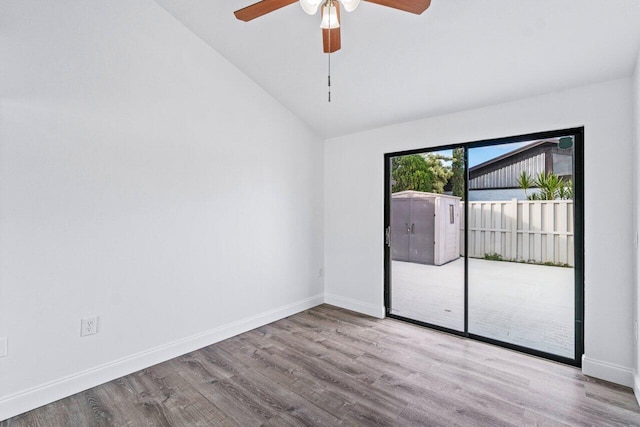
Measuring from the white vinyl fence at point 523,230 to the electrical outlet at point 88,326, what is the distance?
3.26 m

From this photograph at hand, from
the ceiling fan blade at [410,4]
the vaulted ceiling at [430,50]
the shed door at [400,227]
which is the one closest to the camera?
the ceiling fan blade at [410,4]

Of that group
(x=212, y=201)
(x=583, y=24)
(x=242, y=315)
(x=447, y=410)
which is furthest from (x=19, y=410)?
(x=583, y=24)

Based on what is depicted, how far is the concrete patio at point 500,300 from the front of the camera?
2719mm

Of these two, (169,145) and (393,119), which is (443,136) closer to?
(393,119)

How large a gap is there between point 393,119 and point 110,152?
2.71 metres

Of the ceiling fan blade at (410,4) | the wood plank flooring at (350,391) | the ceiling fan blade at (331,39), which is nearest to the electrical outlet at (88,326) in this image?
the wood plank flooring at (350,391)

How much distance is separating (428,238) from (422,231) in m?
0.10

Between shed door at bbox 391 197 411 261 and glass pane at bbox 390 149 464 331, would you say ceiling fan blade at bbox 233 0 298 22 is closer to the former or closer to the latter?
glass pane at bbox 390 149 464 331

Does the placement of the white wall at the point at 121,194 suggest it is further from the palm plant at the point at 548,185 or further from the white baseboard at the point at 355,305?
the palm plant at the point at 548,185

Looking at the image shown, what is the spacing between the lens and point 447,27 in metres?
2.20

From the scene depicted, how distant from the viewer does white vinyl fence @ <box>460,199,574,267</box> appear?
2658 mm

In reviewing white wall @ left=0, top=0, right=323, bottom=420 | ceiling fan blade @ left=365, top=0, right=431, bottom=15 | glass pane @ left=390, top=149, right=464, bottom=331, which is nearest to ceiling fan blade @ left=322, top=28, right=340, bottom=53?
ceiling fan blade @ left=365, top=0, right=431, bottom=15

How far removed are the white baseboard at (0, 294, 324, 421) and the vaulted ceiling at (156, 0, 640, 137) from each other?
2.56 metres

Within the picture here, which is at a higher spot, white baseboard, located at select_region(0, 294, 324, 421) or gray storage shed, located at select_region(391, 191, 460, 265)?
gray storage shed, located at select_region(391, 191, 460, 265)
